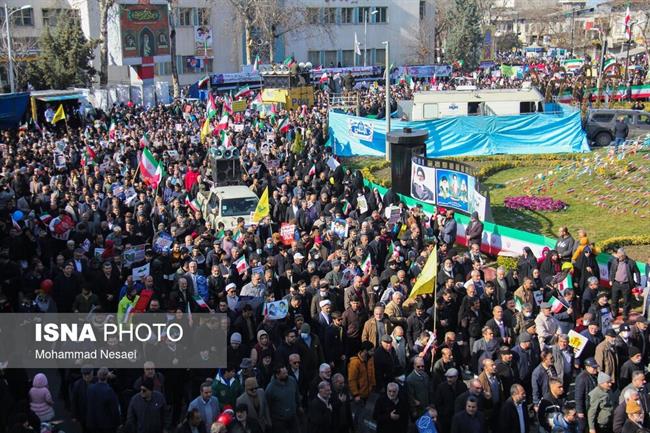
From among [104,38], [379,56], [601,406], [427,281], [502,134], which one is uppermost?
[104,38]

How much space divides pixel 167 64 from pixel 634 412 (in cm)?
5798

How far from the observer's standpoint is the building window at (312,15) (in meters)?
69.9

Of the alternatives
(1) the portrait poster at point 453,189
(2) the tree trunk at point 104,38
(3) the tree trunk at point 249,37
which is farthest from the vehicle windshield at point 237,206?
(3) the tree trunk at point 249,37

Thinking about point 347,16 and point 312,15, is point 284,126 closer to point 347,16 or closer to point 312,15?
point 312,15

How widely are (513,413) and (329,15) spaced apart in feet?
216

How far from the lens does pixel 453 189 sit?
61.7 feet

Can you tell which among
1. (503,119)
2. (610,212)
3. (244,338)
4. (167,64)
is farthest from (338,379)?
(167,64)

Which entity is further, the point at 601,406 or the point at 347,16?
the point at 347,16

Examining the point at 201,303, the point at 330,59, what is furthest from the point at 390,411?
the point at 330,59

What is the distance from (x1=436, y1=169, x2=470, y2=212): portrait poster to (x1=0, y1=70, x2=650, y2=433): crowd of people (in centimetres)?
102

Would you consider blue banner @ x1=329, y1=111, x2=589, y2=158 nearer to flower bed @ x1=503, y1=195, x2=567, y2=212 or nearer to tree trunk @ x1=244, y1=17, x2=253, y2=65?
flower bed @ x1=503, y1=195, x2=567, y2=212

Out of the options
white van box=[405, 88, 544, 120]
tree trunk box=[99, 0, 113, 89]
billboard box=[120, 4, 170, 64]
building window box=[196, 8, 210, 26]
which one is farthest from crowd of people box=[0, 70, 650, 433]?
building window box=[196, 8, 210, 26]

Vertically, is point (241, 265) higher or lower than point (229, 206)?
lower

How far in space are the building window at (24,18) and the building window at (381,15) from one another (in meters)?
29.4
